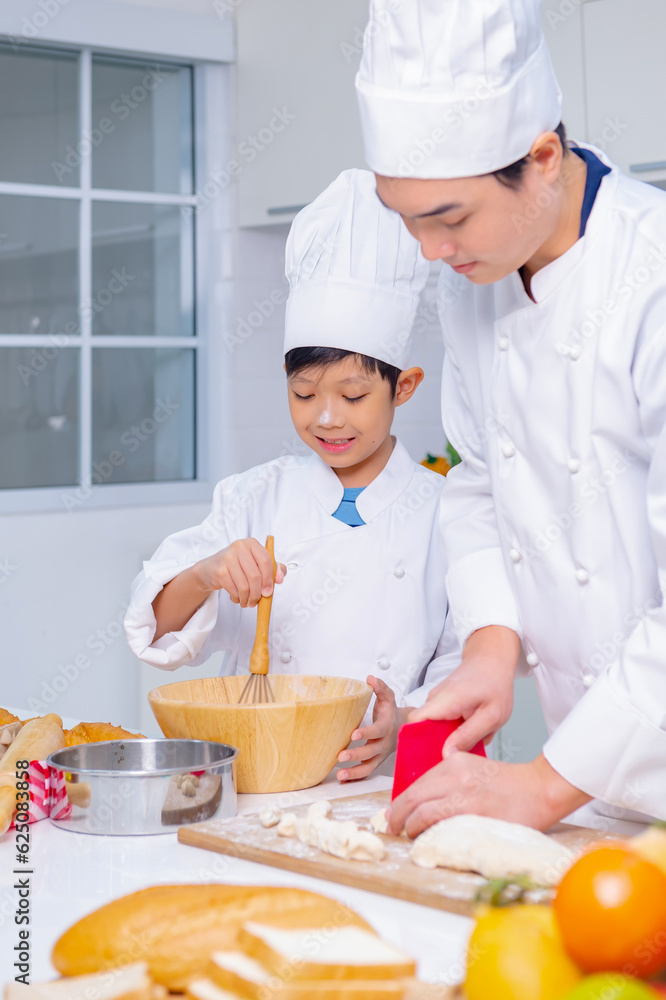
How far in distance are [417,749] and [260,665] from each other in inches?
10.2

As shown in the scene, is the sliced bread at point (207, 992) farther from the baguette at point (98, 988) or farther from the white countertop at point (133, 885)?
the white countertop at point (133, 885)

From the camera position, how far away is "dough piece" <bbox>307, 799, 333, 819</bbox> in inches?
38.0

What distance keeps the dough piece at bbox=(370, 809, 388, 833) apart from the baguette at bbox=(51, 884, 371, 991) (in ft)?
0.89

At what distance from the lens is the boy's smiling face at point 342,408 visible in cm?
146

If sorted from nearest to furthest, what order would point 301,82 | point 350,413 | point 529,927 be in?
1. point 529,927
2. point 350,413
3. point 301,82

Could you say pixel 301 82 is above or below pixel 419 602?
above

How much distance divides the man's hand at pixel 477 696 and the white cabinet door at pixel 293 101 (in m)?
1.98

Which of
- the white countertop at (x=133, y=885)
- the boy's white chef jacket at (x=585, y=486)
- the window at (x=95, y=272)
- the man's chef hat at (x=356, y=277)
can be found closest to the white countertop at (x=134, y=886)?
the white countertop at (x=133, y=885)

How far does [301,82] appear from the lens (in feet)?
9.84

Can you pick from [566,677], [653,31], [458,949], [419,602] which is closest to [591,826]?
[566,677]

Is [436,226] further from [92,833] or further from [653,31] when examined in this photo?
[653,31]

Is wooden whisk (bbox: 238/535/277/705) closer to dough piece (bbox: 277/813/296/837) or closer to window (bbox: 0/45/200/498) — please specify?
A: dough piece (bbox: 277/813/296/837)

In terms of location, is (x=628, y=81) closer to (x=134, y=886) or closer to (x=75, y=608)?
(x=75, y=608)

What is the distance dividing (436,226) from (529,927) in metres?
0.60
